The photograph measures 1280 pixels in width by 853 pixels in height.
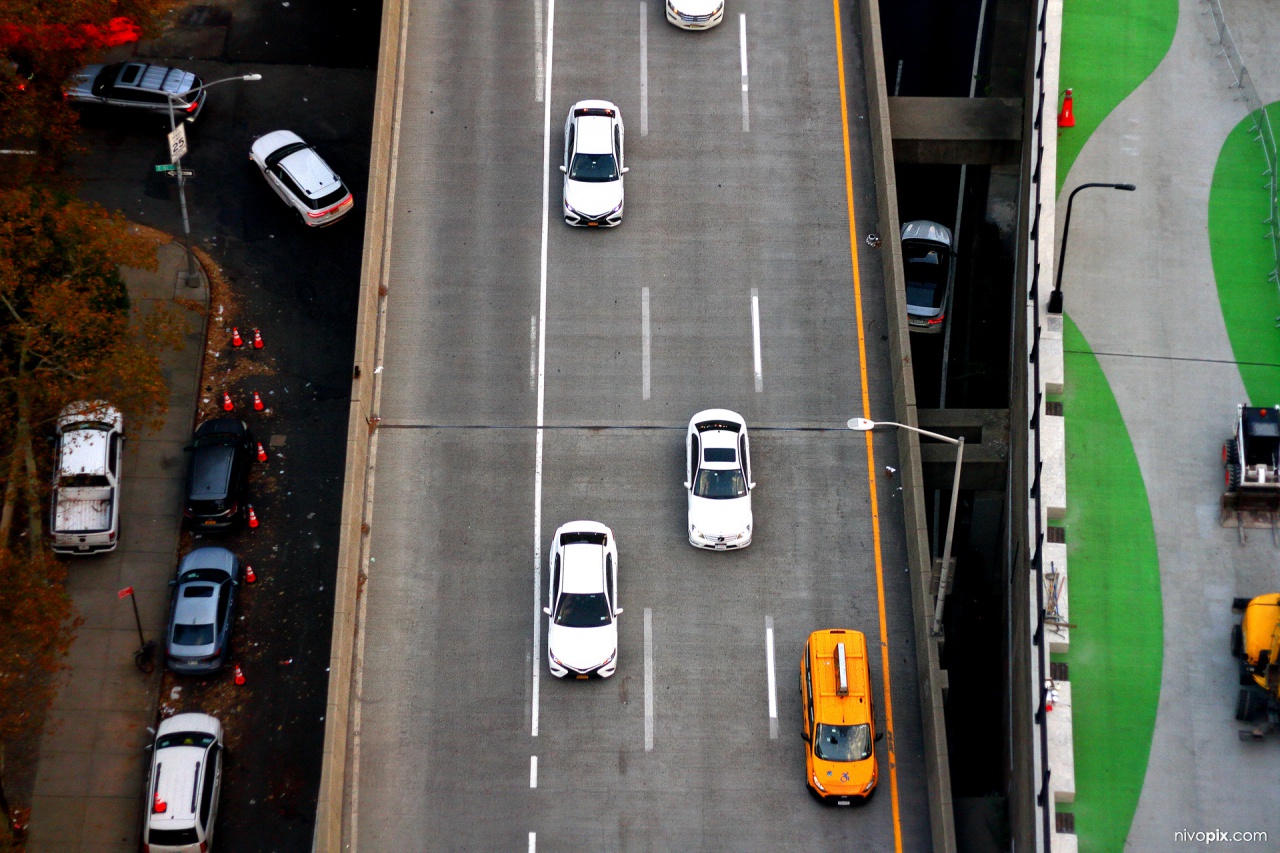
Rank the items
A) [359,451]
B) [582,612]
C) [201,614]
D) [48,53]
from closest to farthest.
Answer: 1. [582,612]
2. [359,451]
3. [201,614]
4. [48,53]

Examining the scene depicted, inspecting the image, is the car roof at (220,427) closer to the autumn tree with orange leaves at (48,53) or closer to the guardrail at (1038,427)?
the autumn tree with orange leaves at (48,53)

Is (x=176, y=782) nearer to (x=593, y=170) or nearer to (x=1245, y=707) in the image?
(x=593, y=170)

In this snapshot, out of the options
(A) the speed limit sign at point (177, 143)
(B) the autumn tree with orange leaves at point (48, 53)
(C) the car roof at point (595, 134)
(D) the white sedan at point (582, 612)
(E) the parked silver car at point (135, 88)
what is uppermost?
(E) the parked silver car at point (135, 88)

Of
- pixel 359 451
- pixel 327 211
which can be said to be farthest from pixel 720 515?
pixel 327 211

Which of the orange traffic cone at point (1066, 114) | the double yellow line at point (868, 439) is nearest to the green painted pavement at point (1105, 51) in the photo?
the orange traffic cone at point (1066, 114)

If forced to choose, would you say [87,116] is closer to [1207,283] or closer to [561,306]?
[561,306]
